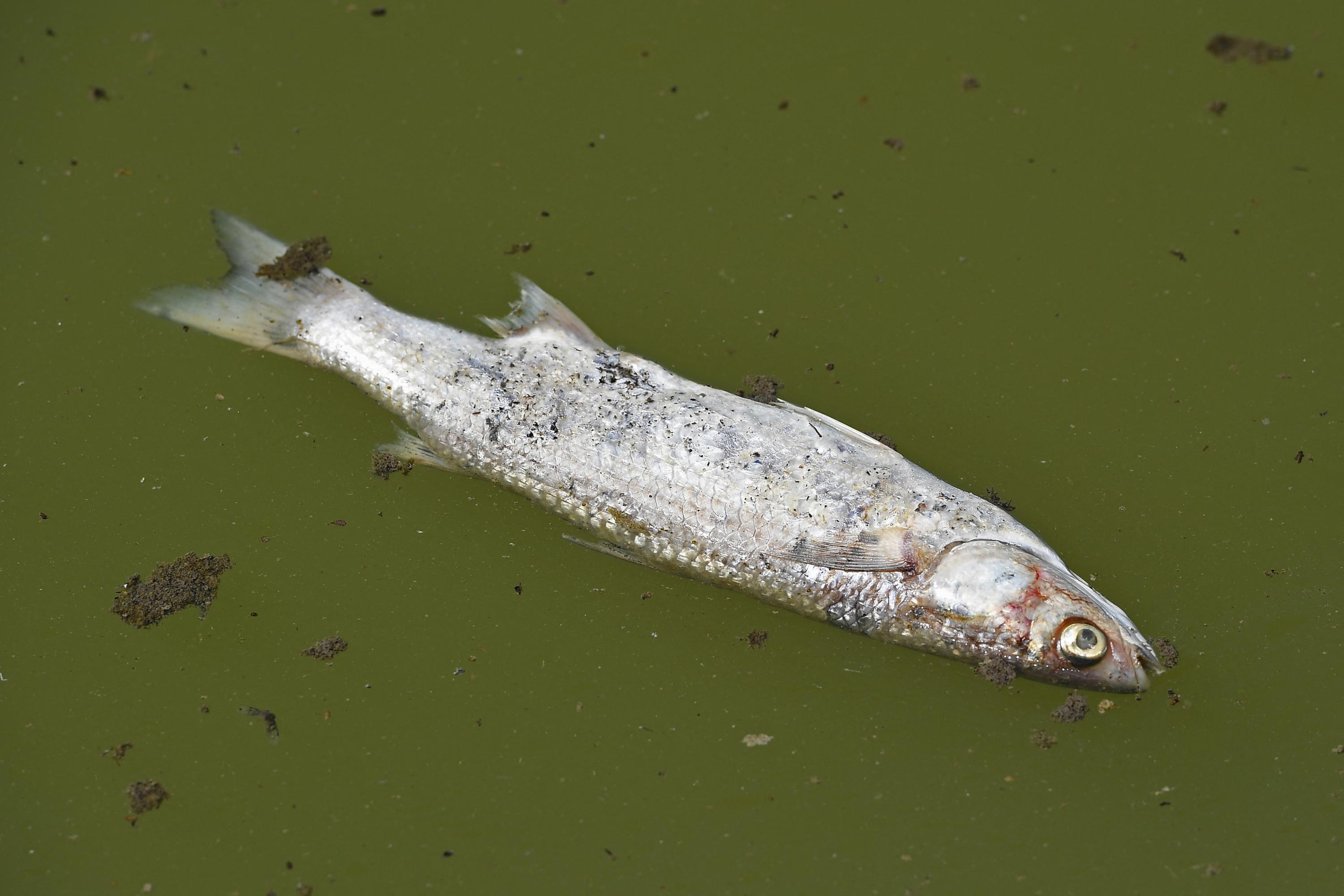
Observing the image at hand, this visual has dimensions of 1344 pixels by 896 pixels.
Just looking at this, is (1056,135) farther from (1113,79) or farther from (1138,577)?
(1138,577)

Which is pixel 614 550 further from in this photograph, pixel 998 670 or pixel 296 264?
pixel 296 264

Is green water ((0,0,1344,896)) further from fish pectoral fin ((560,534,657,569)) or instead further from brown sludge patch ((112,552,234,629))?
fish pectoral fin ((560,534,657,569))

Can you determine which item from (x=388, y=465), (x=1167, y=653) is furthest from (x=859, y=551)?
(x=388, y=465)

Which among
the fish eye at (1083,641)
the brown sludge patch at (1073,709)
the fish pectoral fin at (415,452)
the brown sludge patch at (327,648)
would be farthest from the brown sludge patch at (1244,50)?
the brown sludge patch at (327,648)

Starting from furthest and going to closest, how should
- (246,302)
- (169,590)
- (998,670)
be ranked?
(246,302), (169,590), (998,670)

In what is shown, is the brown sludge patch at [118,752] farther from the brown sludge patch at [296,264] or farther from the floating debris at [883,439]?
the floating debris at [883,439]

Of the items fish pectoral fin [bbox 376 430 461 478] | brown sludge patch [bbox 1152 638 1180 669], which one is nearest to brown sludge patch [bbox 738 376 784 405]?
fish pectoral fin [bbox 376 430 461 478]

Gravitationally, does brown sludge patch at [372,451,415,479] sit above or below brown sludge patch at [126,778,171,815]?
above
